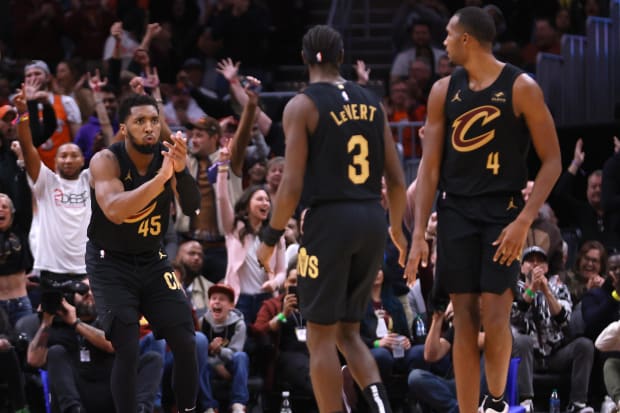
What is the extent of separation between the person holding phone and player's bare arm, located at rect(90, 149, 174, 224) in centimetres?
318

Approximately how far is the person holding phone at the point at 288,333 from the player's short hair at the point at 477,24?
3987mm

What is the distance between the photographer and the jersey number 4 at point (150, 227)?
7957mm

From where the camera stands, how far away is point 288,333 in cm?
1096

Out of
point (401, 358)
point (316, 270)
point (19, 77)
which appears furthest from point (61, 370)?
point (19, 77)

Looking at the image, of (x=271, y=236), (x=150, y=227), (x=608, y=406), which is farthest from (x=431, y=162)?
(x=608, y=406)

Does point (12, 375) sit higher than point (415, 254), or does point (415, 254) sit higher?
point (415, 254)

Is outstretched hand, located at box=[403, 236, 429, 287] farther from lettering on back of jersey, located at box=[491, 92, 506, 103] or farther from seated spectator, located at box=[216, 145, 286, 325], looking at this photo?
seated spectator, located at box=[216, 145, 286, 325]

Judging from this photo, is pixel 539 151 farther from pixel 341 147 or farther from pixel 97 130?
pixel 97 130

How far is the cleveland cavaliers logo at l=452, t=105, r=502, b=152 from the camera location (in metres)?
7.14

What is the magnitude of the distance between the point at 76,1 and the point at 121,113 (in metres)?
8.79

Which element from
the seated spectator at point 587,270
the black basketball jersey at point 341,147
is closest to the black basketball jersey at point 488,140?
the black basketball jersey at point 341,147

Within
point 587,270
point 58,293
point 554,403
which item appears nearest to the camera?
point 58,293

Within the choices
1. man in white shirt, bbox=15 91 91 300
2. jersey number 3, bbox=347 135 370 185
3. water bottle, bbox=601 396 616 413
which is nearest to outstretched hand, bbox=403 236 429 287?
jersey number 3, bbox=347 135 370 185

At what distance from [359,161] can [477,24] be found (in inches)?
48.5
